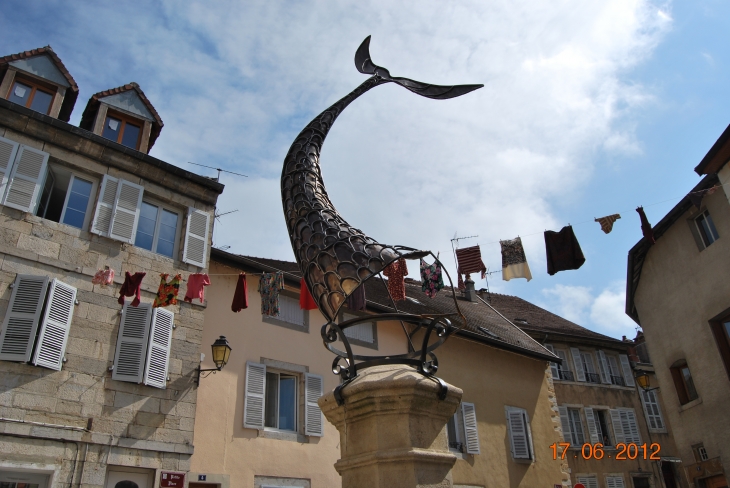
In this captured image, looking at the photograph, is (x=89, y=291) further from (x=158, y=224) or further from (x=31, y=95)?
(x=31, y=95)

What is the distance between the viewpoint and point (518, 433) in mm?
15656

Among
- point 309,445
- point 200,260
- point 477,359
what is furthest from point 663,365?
point 200,260

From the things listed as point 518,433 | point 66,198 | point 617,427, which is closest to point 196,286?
point 66,198

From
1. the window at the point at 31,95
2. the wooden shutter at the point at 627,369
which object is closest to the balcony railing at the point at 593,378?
the wooden shutter at the point at 627,369

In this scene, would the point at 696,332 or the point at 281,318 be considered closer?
the point at 281,318

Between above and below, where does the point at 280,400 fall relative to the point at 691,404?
below

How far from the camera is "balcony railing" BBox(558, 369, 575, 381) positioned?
20828mm

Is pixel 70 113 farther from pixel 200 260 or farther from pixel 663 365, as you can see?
pixel 663 365

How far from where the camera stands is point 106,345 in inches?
366

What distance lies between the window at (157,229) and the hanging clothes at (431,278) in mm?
5495

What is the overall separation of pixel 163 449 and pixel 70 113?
23.1ft

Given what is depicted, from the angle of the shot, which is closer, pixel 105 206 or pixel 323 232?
pixel 323 232

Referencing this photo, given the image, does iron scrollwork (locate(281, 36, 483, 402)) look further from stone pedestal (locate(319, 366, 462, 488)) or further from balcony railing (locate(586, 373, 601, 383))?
balcony railing (locate(586, 373, 601, 383))

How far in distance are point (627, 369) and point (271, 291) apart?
17683 millimetres
